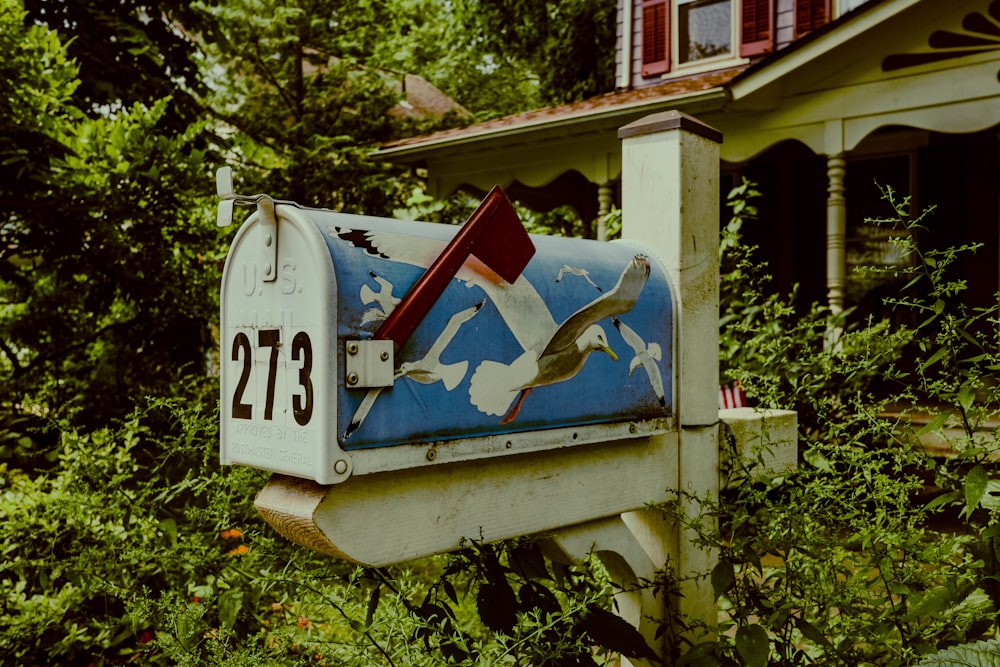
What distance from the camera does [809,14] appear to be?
834cm

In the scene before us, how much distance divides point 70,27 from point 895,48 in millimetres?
6512

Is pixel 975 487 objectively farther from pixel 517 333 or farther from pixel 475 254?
pixel 475 254

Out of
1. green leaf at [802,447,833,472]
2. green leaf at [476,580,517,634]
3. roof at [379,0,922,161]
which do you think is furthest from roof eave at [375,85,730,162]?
green leaf at [476,580,517,634]

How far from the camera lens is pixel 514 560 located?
1368 mm

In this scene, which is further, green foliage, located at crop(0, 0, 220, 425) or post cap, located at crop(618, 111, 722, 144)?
green foliage, located at crop(0, 0, 220, 425)

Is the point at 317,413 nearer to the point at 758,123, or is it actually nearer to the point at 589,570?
the point at 589,570

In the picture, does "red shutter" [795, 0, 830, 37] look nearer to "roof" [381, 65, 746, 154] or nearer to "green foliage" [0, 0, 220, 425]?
"roof" [381, 65, 746, 154]

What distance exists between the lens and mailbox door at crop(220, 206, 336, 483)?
3.34 ft

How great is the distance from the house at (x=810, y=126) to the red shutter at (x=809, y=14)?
0.01 meters

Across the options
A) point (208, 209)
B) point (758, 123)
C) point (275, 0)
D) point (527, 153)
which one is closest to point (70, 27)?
point (208, 209)

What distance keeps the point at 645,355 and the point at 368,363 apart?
2.05ft

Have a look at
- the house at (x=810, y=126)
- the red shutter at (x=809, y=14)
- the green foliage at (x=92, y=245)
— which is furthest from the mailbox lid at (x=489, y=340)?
the red shutter at (x=809, y=14)

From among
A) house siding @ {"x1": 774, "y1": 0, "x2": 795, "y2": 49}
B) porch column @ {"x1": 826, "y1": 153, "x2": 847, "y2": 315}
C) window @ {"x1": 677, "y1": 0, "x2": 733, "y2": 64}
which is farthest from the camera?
window @ {"x1": 677, "y1": 0, "x2": 733, "y2": 64}

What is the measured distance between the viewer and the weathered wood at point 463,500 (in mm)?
1072
